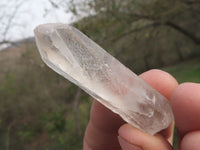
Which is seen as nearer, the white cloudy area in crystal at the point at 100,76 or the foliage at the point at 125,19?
the white cloudy area in crystal at the point at 100,76

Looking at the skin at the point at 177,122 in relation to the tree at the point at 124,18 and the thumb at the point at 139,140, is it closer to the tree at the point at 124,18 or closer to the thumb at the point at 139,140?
the thumb at the point at 139,140

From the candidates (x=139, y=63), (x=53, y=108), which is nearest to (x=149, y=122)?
(x=53, y=108)

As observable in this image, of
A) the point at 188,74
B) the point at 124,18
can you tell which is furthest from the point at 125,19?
the point at 188,74

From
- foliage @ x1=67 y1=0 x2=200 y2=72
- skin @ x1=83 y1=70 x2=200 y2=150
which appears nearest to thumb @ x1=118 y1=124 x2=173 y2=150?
skin @ x1=83 y1=70 x2=200 y2=150

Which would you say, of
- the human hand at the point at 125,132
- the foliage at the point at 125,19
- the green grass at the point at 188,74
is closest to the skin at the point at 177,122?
the human hand at the point at 125,132

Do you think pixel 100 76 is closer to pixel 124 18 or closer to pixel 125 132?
pixel 125 132

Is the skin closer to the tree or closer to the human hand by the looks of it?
the human hand
